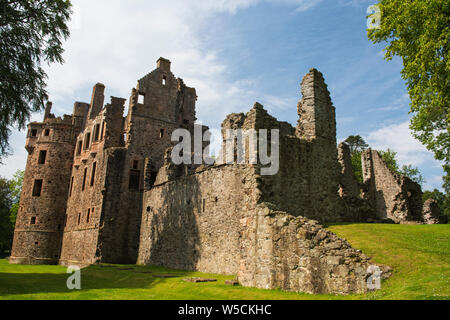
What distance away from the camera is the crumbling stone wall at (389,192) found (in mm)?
24703

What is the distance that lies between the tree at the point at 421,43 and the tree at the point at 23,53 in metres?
16.0

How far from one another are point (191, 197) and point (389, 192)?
18.6 meters

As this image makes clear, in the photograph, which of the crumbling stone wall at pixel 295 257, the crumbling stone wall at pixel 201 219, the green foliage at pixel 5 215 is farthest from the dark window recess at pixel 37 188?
the crumbling stone wall at pixel 295 257

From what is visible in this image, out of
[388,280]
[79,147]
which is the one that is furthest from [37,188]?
[388,280]

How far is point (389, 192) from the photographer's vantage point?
29.2 metres

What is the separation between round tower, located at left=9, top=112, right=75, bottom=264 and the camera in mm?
33969

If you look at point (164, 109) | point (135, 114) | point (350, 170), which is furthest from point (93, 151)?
point (350, 170)

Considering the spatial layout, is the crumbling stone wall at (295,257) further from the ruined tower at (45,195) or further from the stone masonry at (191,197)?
the ruined tower at (45,195)

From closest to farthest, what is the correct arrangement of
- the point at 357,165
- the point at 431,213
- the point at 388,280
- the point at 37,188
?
the point at 388,280
the point at 431,213
the point at 37,188
the point at 357,165

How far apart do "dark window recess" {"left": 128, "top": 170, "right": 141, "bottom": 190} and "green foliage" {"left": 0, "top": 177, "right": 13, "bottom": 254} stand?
1104 inches

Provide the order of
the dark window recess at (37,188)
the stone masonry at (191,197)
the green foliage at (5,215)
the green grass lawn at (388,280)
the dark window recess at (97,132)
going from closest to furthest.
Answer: the green grass lawn at (388,280) → the stone masonry at (191,197) → the dark window recess at (97,132) → the dark window recess at (37,188) → the green foliage at (5,215)

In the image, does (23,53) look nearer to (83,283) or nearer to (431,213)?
(83,283)

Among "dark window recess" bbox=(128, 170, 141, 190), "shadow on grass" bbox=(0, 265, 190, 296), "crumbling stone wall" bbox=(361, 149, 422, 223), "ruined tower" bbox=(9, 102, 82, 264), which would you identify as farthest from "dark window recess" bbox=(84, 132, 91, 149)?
"crumbling stone wall" bbox=(361, 149, 422, 223)
